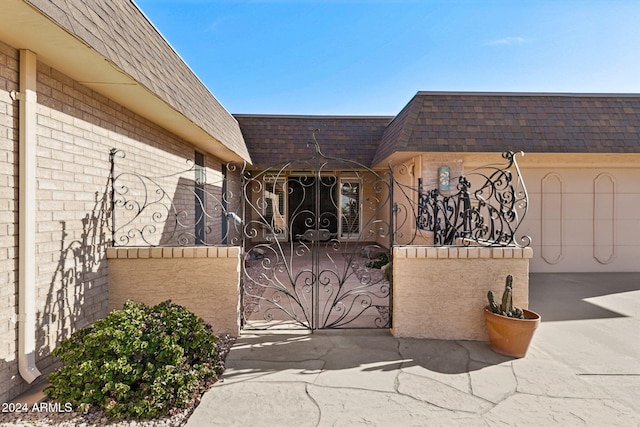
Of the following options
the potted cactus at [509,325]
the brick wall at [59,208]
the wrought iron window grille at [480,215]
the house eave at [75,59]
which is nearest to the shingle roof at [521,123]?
the wrought iron window grille at [480,215]

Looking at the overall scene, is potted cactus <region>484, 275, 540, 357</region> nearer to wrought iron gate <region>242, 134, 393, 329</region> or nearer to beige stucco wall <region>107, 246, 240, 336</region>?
wrought iron gate <region>242, 134, 393, 329</region>

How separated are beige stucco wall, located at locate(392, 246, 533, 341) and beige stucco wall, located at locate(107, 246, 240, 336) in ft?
6.67

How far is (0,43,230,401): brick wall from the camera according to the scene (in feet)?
8.64

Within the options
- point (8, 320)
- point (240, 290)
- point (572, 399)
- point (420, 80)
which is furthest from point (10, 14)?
point (420, 80)

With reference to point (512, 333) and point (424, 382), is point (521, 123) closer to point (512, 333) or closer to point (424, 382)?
point (512, 333)

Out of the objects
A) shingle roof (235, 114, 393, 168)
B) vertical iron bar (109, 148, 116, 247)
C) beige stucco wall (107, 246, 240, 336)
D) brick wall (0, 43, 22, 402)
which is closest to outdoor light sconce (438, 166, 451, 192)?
shingle roof (235, 114, 393, 168)

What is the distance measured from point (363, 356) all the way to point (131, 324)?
2306 mm

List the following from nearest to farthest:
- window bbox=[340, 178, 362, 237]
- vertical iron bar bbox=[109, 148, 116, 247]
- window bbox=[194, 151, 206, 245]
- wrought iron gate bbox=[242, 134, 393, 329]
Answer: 1. vertical iron bar bbox=[109, 148, 116, 247]
2. wrought iron gate bbox=[242, 134, 393, 329]
3. window bbox=[194, 151, 206, 245]
4. window bbox=[340, 178, 362, 237]

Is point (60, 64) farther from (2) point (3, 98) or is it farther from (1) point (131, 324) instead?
(1) point (131, 324)

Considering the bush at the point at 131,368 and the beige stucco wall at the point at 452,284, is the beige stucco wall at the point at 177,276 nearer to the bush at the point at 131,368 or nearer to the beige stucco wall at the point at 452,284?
the bush at the point at 131,368

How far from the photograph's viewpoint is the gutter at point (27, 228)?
2699mm

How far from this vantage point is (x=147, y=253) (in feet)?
12.4

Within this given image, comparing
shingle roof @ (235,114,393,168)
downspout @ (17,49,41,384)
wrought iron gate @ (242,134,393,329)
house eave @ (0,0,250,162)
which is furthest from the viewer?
shingle roof @ (235,114,393,168)

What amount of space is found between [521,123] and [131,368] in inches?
333
